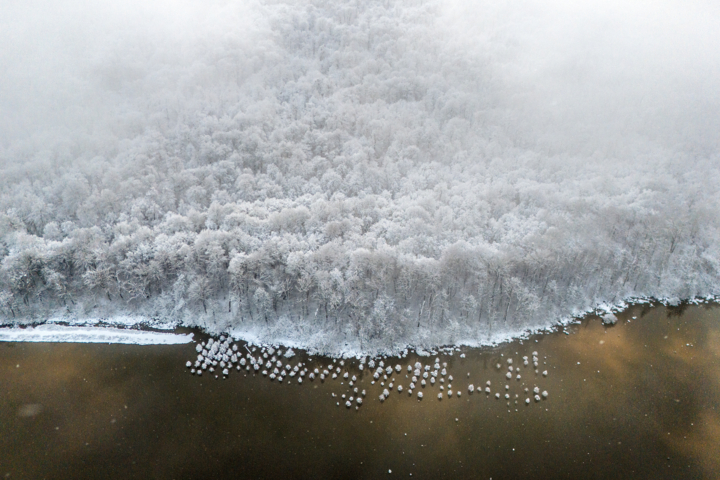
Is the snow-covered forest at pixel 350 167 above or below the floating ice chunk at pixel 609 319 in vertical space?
above

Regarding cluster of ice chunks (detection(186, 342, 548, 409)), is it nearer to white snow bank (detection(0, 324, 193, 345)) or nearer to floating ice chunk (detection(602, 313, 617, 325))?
white snow bank (detection(0, 324, 193, 345))

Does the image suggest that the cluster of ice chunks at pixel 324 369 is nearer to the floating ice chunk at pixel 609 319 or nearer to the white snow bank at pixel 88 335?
the white snow bank at pixel 88 335

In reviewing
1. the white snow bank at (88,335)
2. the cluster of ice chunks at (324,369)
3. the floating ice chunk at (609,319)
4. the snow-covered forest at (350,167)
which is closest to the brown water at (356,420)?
the cluster of ice chunks at (324,369)

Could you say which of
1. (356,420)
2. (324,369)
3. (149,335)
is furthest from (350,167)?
(356,420)

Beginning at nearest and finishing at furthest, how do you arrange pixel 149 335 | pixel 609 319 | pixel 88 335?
pixel 88 335 → pixel 149 335 → pixel 609 319

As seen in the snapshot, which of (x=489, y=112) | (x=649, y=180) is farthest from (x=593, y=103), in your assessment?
(x=649, y=180)

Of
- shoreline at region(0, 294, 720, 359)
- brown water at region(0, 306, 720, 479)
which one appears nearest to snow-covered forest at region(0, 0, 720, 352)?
shoreline at region(0, 294, 720, 359)

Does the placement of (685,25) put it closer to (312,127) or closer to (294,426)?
(312,127)

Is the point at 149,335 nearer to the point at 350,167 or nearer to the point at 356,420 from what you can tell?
the point at 356,420
